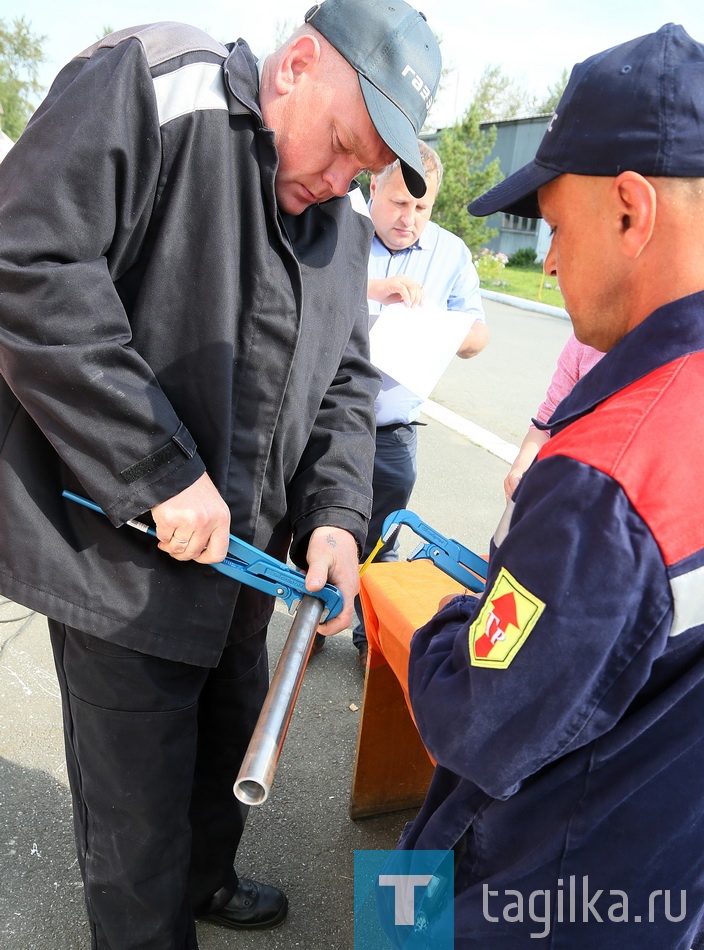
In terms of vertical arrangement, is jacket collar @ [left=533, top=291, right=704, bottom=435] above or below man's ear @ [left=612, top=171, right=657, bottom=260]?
below

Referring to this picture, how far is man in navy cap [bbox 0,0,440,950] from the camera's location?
1.21 m

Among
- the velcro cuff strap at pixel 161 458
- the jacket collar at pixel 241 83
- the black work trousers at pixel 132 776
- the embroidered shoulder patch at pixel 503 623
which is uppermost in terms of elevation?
the jacket collar at pixel 241 83

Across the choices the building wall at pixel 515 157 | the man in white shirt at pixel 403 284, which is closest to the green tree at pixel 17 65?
the building wall at pixel 515 157

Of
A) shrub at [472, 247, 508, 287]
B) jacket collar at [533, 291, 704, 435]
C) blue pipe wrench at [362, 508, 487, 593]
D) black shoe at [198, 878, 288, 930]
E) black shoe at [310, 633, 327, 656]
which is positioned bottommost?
shrub at [472, 247, 508, 287]

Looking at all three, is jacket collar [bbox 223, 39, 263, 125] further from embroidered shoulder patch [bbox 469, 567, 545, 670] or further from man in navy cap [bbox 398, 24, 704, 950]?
embroidered shoulder patch [bbox 469, 567, 545, 670]

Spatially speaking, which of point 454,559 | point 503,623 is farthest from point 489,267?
point 503,623

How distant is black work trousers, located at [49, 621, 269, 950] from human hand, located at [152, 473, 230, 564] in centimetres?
25

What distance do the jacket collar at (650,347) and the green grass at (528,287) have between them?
1518 centimetres

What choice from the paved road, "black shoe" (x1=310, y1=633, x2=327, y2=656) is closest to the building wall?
"black shoe" (x1=310, y1=633, x2=327, y2=656)

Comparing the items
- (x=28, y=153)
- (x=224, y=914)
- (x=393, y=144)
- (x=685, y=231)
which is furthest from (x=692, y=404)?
(x=224, y=914)

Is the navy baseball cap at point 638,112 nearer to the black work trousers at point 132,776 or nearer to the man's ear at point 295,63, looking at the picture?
the man's ear at point 295,63

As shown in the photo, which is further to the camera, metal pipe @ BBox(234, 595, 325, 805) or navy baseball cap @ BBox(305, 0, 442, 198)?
navy baseball cap @ BBox(305, 0, 442, 198)

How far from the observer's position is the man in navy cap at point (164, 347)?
1209mm

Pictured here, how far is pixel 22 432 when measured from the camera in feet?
4.45
